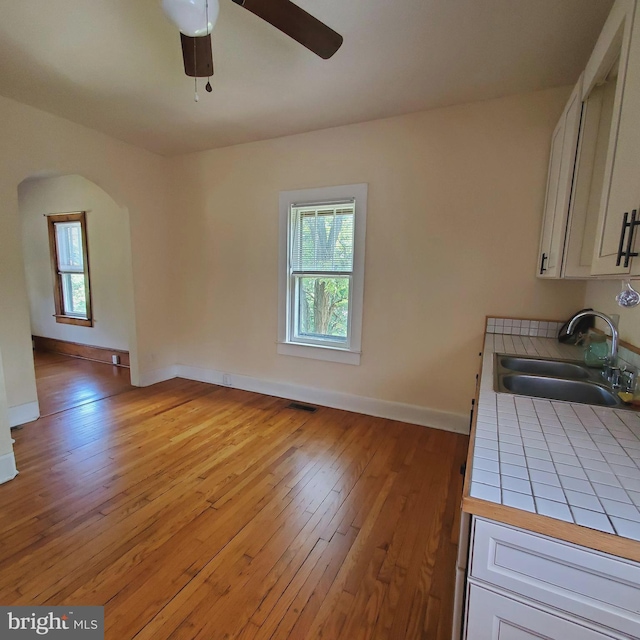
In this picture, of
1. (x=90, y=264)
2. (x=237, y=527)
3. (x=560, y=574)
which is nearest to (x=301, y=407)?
(x=237, y=527)

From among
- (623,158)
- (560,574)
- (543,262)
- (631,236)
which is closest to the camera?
(560,574)

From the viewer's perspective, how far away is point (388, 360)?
312 centimetres

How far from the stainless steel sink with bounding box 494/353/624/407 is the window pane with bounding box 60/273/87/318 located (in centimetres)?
567

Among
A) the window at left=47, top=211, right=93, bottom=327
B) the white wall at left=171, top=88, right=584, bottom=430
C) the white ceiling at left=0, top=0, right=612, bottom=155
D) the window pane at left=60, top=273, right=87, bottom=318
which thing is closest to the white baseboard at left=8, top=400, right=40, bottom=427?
the white wall at left=171, top=88, right=584, bottom=430

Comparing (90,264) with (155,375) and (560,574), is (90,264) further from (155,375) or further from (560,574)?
(560,574)

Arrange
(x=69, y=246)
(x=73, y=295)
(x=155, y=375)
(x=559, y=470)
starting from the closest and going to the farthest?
(x=559, y=470)
(x=155, y=375)
(x=69, y=246)
(x=73, y=295)

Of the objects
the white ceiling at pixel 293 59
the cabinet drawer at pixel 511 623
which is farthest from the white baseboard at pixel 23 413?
the cabinet drawer at pixel 511 623

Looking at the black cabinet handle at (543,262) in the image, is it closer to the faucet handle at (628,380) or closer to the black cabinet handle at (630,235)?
the faucet handle at (628,380)

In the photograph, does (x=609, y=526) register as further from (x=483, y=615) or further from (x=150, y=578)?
(x=150, y=578)

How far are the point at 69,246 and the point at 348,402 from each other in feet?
16.1

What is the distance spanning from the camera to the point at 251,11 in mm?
1368

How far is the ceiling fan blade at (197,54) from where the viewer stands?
1578 mm

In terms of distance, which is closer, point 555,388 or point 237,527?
point 555,388

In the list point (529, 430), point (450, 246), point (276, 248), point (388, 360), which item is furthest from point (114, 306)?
point (529, 430)
